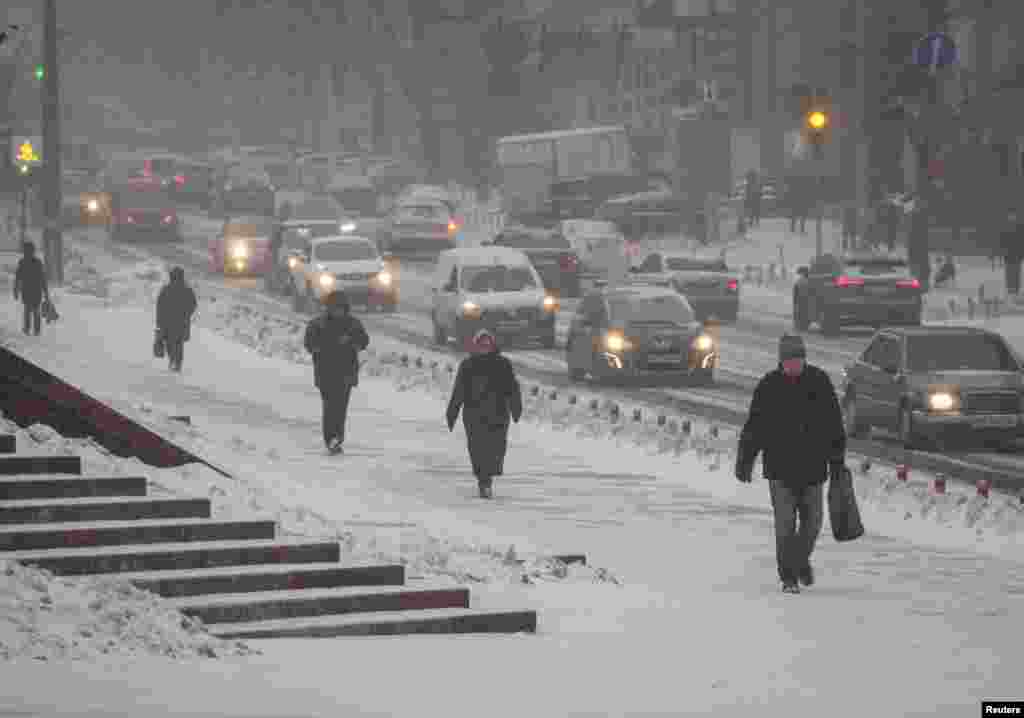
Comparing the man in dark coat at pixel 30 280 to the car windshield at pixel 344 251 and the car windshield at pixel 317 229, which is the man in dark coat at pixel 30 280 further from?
the car windshield at pixel 317 229

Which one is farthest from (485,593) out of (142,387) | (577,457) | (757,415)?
(142,387)

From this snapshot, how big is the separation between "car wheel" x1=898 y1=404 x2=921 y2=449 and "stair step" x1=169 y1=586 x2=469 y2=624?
12177mm

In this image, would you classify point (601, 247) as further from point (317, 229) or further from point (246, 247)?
point (246, 247)

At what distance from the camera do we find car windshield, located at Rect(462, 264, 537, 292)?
127 feet

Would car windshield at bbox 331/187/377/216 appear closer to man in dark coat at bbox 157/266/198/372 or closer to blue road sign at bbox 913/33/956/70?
blue road sign at bbox 913/33/956/70

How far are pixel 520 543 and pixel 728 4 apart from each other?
66838 millimetres

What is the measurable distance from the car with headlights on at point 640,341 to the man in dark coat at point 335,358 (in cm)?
1032

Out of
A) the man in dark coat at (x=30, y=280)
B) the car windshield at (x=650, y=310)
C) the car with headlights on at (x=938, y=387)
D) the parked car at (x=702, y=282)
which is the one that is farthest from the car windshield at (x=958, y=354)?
the parked car at (x=702, y=282)

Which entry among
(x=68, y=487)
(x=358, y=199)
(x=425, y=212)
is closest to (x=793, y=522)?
(x=68, y=487)

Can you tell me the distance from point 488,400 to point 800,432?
569cm

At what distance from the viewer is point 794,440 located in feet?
46.3

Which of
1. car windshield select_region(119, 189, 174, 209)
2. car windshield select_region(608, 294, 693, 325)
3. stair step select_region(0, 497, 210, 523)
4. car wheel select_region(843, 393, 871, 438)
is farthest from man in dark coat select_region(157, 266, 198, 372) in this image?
car windshield select_region(119, 189, 174, 209)

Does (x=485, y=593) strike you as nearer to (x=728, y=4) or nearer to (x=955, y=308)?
(x=955, y=308)

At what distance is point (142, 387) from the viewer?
→ 28.9 metres
